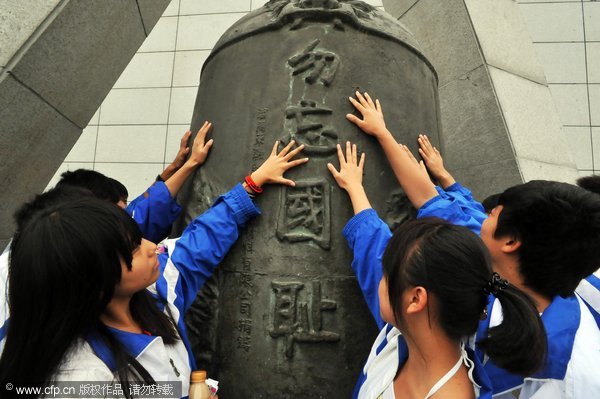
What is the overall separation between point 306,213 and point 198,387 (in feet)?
2.42

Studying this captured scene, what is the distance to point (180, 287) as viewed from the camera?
1.60m

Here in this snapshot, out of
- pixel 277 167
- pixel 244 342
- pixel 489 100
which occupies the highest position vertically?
pixel 277 167

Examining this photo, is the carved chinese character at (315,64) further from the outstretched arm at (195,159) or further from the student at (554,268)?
the student at (554,268)

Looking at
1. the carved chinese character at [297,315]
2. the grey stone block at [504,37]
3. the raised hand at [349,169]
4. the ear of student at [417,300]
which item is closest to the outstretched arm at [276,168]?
the raised hand at [349,169]

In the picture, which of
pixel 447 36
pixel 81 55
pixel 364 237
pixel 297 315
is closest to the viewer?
pixel 364 237

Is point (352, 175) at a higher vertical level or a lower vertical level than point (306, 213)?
higher

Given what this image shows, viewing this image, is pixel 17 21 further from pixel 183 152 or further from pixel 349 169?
pixel 349 169

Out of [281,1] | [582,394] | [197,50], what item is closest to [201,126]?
[281,1]

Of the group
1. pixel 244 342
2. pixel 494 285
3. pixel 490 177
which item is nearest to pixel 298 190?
pixel 244 342

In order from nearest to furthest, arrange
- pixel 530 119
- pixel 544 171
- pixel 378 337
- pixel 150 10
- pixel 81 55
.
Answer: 1. pixel 378 337
2. pixel 81 55
3. pixel 150 10
4. pixel 544 171
5. pixel 530 119

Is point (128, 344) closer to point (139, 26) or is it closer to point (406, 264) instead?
point (406, 264)

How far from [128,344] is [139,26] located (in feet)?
7.88

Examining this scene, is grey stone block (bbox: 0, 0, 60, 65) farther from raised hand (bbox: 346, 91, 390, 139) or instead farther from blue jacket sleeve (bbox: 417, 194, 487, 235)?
blue jacket sleeve (bbox: 417, 194, 487, 235)

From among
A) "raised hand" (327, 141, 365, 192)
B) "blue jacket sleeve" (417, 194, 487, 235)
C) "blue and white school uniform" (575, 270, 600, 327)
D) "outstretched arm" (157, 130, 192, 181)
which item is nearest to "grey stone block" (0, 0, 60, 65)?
"outstretched arm" (157, 130, 192, 181)
